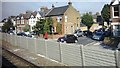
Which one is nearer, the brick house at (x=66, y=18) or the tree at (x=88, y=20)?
the brick house at (x=66, y=18)

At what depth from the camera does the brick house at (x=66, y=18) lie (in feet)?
193

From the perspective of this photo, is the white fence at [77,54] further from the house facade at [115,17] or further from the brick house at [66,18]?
the brick house at [66,18]

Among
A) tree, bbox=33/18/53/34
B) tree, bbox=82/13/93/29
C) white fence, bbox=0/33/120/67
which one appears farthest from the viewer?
tree, bbox=82/13/93/29

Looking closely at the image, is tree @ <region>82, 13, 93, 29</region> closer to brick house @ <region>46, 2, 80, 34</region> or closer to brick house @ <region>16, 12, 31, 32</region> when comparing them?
brick house @ <region>46, 2, 80, 34</region>

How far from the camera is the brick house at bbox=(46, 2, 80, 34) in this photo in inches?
2318

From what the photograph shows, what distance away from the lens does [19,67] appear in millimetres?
14852

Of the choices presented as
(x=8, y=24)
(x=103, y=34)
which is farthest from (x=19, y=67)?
(x=8, y=24)

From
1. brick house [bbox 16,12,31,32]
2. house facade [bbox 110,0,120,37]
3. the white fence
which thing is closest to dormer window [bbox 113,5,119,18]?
house facade [bbox 110,0,120,37]

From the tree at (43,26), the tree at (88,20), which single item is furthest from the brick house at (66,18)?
the tree at (88,20)

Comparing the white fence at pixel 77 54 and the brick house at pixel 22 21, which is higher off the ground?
the white fence at pixel 77 54

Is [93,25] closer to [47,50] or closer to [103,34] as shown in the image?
[103,34]

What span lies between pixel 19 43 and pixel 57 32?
29262mm

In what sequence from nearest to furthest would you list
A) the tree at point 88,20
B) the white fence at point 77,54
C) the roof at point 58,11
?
the white fence at point 77,54
the roof at point 58,11
the tree at point 88,20

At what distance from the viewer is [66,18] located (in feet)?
197
